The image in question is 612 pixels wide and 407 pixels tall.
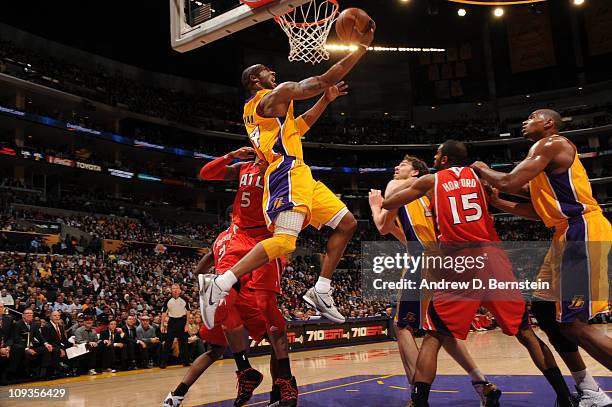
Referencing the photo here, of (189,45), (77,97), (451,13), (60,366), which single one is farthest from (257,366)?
(451,13)

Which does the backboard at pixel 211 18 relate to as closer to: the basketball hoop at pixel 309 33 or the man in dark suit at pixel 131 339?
the basketball hoop at pixel 309 33

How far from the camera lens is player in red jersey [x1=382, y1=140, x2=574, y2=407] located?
4.06 m

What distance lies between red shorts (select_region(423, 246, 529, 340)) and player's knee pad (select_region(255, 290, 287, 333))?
1368 millimetres

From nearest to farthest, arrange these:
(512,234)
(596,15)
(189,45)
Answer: (189,45) → (596,15) → (512,234)

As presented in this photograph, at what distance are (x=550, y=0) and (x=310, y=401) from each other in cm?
3159

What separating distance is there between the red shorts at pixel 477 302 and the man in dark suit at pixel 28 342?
7647 mm

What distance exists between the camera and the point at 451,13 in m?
33.0

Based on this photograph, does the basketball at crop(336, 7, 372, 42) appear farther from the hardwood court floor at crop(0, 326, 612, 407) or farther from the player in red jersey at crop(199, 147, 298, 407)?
the hardwood court floor at crop(0, 326, 612, 407)

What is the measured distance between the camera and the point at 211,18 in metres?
6.28

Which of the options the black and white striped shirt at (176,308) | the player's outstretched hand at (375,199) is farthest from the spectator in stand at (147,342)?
the player's outstretched hand at (375,199)

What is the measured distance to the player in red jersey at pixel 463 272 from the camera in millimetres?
4059

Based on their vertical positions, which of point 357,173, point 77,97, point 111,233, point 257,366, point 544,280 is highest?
point 77,97

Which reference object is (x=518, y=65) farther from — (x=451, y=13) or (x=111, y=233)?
(x=111, y=233)

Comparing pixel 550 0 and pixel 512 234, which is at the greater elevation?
pixel 550 0
